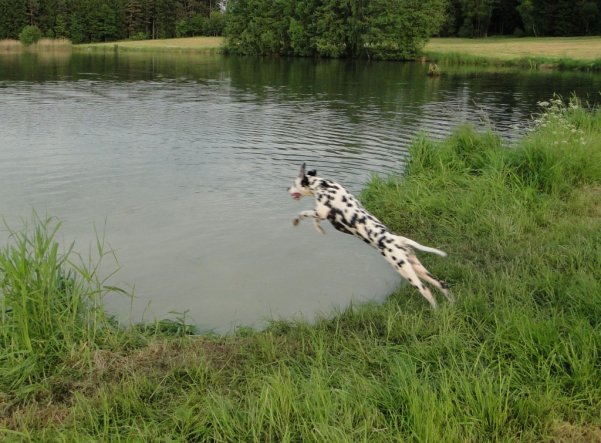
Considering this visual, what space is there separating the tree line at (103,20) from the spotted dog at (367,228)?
3746 inches

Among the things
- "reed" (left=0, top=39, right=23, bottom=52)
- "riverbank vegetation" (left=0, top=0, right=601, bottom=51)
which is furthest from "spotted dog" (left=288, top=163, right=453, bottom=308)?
"reed" (left=0, top=39, right=23, bottom=52)

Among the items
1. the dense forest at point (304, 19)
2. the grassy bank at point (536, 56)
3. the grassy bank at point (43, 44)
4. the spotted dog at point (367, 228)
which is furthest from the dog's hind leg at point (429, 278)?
the grassy bank at point (43, 44)

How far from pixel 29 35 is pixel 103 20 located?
12934 millimetres

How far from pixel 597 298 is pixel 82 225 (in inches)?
301

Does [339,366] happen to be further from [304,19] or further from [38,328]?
[304,19]

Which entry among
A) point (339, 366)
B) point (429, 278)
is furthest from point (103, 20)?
point (339, 366)

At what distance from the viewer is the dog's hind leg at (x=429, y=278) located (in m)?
5.85

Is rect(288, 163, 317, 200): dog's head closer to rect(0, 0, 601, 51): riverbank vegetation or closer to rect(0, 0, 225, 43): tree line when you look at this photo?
rect(0, 0, 601, 51): riverbank vegetation

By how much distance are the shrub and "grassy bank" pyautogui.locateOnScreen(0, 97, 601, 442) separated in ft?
293

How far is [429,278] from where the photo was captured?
19.7ft

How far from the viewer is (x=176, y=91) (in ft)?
98.5

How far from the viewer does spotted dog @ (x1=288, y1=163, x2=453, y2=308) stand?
595cm

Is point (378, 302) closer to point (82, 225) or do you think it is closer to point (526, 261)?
point (526, 261)

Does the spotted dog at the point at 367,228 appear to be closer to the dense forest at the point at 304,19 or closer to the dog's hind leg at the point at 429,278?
the dog's hind leg at the point at 429,278
